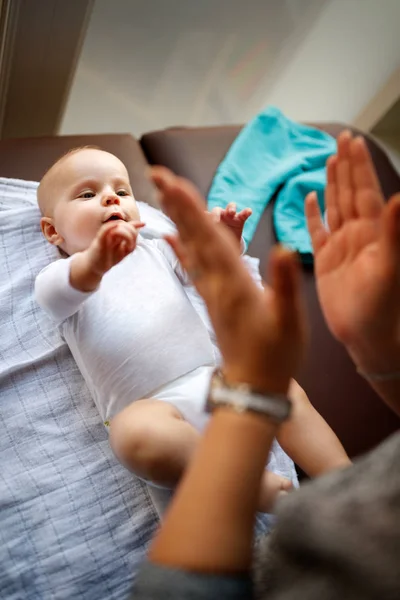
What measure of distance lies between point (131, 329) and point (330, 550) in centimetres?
56

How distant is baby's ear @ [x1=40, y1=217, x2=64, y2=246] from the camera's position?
3.45 ft

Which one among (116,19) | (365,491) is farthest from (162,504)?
(116,19)

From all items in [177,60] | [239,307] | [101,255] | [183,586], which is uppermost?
[239,307]

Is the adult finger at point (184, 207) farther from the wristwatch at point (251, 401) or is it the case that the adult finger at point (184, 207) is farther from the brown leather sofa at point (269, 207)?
the brown leather sofa at point (269, 207)

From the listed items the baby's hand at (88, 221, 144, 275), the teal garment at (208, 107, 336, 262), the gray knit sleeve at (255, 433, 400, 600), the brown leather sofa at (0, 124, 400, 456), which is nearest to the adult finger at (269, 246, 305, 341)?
the gray knit sleeve at (255, 433, 400, 600)

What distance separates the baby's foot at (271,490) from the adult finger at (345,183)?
388 millimetres

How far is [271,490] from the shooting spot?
0.76 metres

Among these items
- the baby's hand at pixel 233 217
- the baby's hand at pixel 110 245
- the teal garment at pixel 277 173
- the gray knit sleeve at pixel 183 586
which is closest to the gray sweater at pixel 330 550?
the gray knit sleeve at pixel 183 586

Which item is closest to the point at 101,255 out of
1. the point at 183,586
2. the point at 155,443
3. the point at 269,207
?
the point at 155,443

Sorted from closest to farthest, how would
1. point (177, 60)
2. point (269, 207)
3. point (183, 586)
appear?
point (183, 586) → point (269, 207) → point (177, 60)

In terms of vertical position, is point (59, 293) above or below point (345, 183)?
below

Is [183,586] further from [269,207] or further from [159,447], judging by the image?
[269,207]

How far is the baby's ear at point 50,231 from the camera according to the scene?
1.05 meters

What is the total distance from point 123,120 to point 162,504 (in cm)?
142
